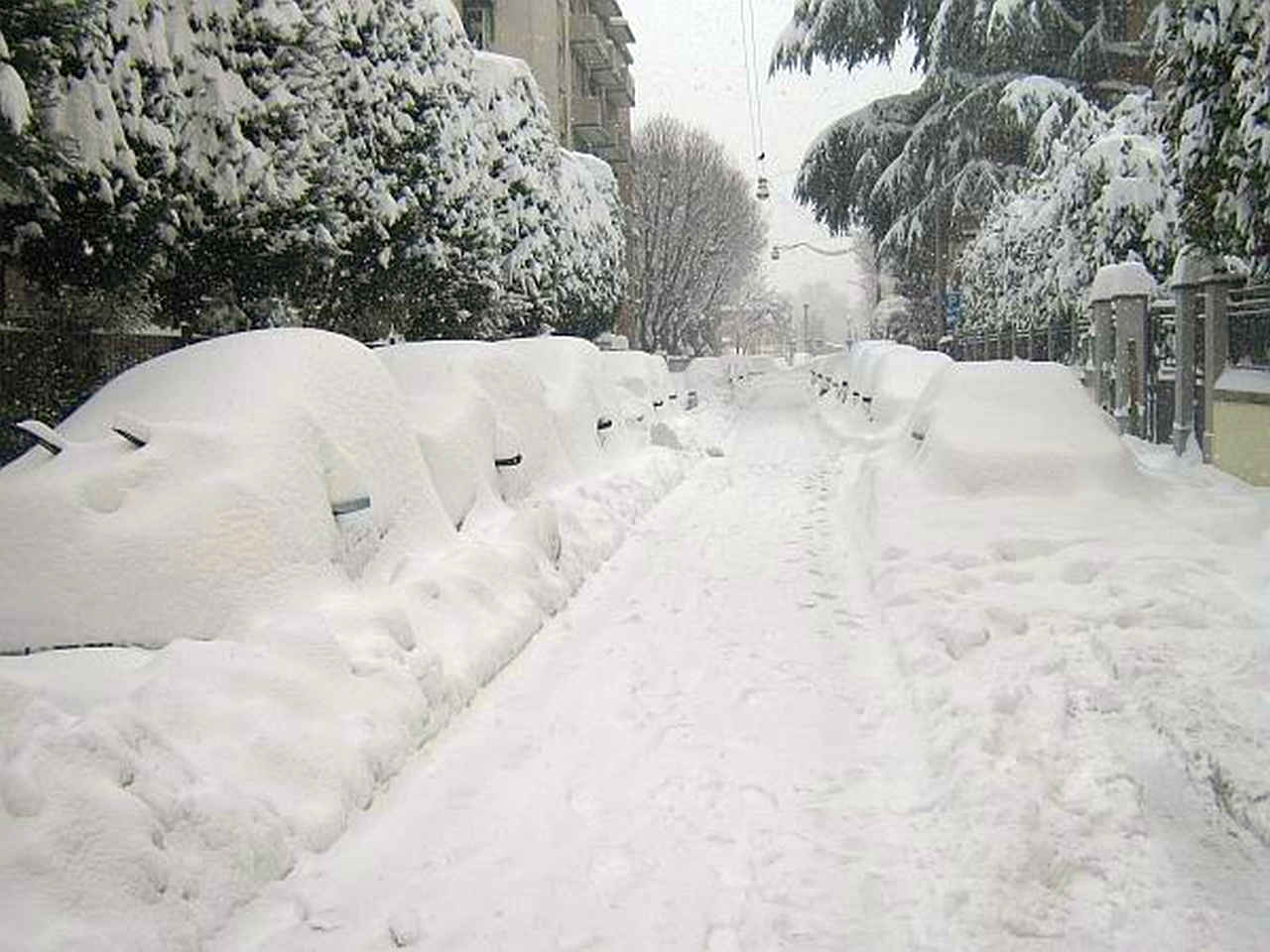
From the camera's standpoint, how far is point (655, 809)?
13.0 ft

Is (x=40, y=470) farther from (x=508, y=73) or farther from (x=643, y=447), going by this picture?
(x=508, y=73)

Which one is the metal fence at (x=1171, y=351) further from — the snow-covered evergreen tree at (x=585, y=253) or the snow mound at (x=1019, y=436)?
the snow-covered evergreen tree at (x=585, y=253)

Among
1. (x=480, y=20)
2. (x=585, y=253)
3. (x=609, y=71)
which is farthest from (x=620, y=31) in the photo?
(x=585, y=253)

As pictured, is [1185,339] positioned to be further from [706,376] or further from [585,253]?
[706,376]

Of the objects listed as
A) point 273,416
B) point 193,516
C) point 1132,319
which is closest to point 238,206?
point 273,416

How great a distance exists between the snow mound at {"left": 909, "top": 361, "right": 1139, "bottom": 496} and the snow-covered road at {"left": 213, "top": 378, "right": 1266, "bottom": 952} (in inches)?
126

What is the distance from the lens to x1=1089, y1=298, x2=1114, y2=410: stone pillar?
16047 millimetres

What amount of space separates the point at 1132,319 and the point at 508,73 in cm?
1211

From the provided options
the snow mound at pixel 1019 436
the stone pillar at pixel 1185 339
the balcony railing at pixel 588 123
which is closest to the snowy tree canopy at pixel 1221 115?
the stone pillar at pixel 1185 339

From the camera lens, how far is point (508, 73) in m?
20.9

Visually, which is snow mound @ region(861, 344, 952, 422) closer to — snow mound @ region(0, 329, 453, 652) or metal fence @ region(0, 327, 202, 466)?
metal fence @ region(0, 327, 202, 466)

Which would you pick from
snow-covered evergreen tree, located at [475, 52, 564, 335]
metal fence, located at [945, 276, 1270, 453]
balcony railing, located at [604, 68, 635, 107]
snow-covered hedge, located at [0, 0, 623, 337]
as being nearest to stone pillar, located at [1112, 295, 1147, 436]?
metal fence, located at [945, 276, 1270, 453]

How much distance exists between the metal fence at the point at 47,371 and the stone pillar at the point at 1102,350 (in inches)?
509

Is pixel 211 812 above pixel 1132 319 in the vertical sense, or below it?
below
